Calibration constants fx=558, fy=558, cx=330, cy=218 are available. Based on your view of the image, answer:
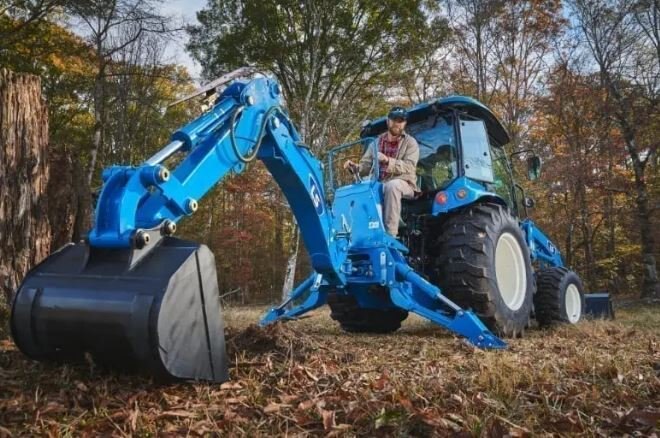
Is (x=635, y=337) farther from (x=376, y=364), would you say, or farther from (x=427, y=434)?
(x=427, y=434)

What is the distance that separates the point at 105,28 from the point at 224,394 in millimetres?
13406

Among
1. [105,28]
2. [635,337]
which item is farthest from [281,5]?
[635,337]

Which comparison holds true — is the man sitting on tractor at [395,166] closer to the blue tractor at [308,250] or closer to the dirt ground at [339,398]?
the blue tractor at [308,250]

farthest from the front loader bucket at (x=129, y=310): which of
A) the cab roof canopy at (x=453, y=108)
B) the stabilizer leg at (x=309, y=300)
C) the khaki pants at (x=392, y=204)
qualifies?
the cab roof canopy at (x=453, y=108)

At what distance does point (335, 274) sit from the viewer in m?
4.52

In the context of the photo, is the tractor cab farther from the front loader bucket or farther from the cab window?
the front loader bucket

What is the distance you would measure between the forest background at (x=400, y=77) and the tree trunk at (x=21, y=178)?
933cm

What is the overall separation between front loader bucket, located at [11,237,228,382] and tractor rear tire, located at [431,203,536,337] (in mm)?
2652

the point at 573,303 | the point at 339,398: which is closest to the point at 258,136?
the point at 339,398

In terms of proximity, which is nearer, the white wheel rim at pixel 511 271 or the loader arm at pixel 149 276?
the loader arm at pixel 149 276

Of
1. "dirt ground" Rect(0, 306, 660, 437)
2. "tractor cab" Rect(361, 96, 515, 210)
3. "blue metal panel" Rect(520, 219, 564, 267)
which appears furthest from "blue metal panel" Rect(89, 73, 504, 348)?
"blue metal panel" Rect(520, 219, 564, 267)

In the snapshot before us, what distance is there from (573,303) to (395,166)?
3.34 meters

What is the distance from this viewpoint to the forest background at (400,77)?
13.1m

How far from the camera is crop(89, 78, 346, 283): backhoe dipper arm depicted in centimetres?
261
